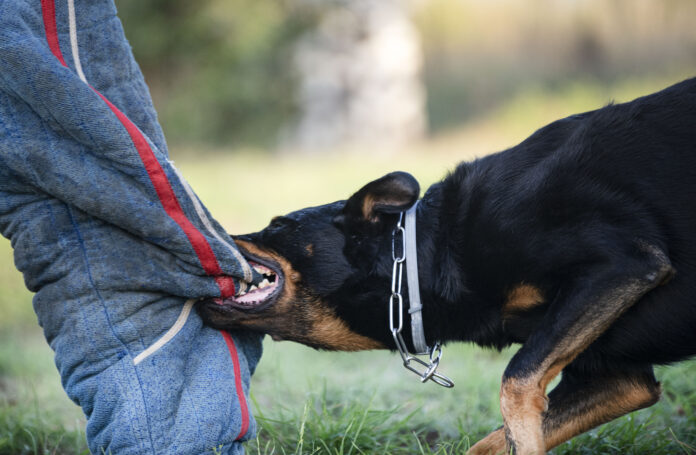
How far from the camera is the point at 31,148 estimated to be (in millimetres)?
2299

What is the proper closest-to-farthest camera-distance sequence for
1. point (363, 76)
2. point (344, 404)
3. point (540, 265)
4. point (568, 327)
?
point (568, 327) < point (540, 265) < point (344, 404) < point (363, 76)

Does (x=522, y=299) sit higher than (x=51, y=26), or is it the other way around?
(x=51, y=26)

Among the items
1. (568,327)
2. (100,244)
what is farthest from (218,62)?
(568,327)

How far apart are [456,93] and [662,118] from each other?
1510cm

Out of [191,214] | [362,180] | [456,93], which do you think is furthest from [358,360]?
[456,93]

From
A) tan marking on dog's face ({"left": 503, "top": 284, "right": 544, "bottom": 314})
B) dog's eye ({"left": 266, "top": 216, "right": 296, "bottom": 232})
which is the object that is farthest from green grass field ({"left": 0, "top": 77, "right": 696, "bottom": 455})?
dog's eye ({"left": 266, "top": 216, "right": 296, "bottom": 232})

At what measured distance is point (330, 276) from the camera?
9.22ft

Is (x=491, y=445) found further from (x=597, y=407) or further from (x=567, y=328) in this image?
(x=567, y=328)

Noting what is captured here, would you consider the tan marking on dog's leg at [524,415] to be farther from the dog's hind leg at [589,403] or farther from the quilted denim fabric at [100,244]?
the quilted denim fabric at [100,244]

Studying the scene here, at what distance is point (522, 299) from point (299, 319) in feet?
3.08

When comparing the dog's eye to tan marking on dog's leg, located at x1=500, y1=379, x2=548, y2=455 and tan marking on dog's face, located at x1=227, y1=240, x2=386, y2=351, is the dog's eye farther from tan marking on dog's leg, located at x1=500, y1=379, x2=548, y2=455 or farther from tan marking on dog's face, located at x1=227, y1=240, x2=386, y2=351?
tan marking on dog's leg, located at x1=500, y1=379, x2=548, y2=455

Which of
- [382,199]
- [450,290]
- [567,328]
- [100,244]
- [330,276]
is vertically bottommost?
[567,328]

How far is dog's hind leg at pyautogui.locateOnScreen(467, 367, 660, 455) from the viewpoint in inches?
105

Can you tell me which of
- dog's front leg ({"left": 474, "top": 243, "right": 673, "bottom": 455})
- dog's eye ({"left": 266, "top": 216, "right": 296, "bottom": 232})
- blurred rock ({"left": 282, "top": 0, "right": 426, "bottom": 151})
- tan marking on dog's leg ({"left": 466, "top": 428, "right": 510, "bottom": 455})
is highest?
blurred rock ({"left": 282, "top": 0, "right": 426, "bottom": 151})
